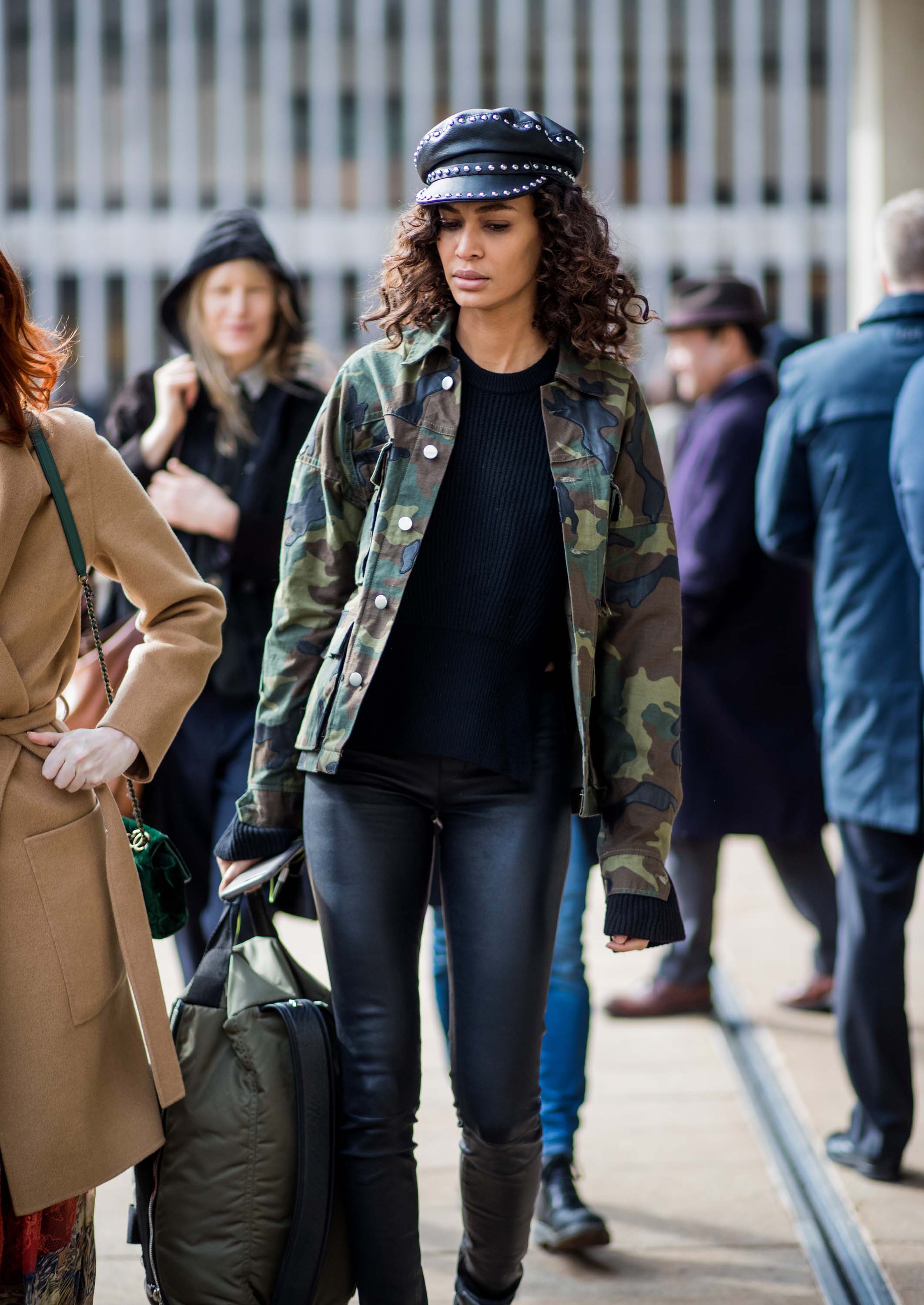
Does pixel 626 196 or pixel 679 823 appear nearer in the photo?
pixel 679 823

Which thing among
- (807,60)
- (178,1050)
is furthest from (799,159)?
(178,1050)

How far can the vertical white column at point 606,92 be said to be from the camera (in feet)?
126

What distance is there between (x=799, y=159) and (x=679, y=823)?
37220 mm

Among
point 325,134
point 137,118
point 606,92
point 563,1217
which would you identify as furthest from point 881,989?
point 137,118

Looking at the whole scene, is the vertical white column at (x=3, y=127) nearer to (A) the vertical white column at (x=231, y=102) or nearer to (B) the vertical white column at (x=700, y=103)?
(A) the vertical white column at (x=231, y=102)

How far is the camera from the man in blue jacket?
12.3ft

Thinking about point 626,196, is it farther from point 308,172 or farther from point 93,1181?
point 93,1181

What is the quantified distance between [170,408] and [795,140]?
38.2 metres

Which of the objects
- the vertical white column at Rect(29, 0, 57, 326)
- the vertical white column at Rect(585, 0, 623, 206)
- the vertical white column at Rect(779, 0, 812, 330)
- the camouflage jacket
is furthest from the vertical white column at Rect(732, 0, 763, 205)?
the camouflage jacket

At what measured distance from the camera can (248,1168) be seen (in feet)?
8.59

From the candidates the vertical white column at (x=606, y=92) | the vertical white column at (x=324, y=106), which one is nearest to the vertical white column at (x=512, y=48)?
the vertical white column at (x=606, y=92)

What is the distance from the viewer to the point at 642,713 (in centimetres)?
275

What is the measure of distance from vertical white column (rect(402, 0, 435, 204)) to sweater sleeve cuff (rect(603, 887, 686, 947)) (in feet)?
121

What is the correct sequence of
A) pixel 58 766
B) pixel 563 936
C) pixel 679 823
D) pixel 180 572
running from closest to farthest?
pixel 58 766 → pixel 180 572 → pixel 563 936 → pixel 679 823
